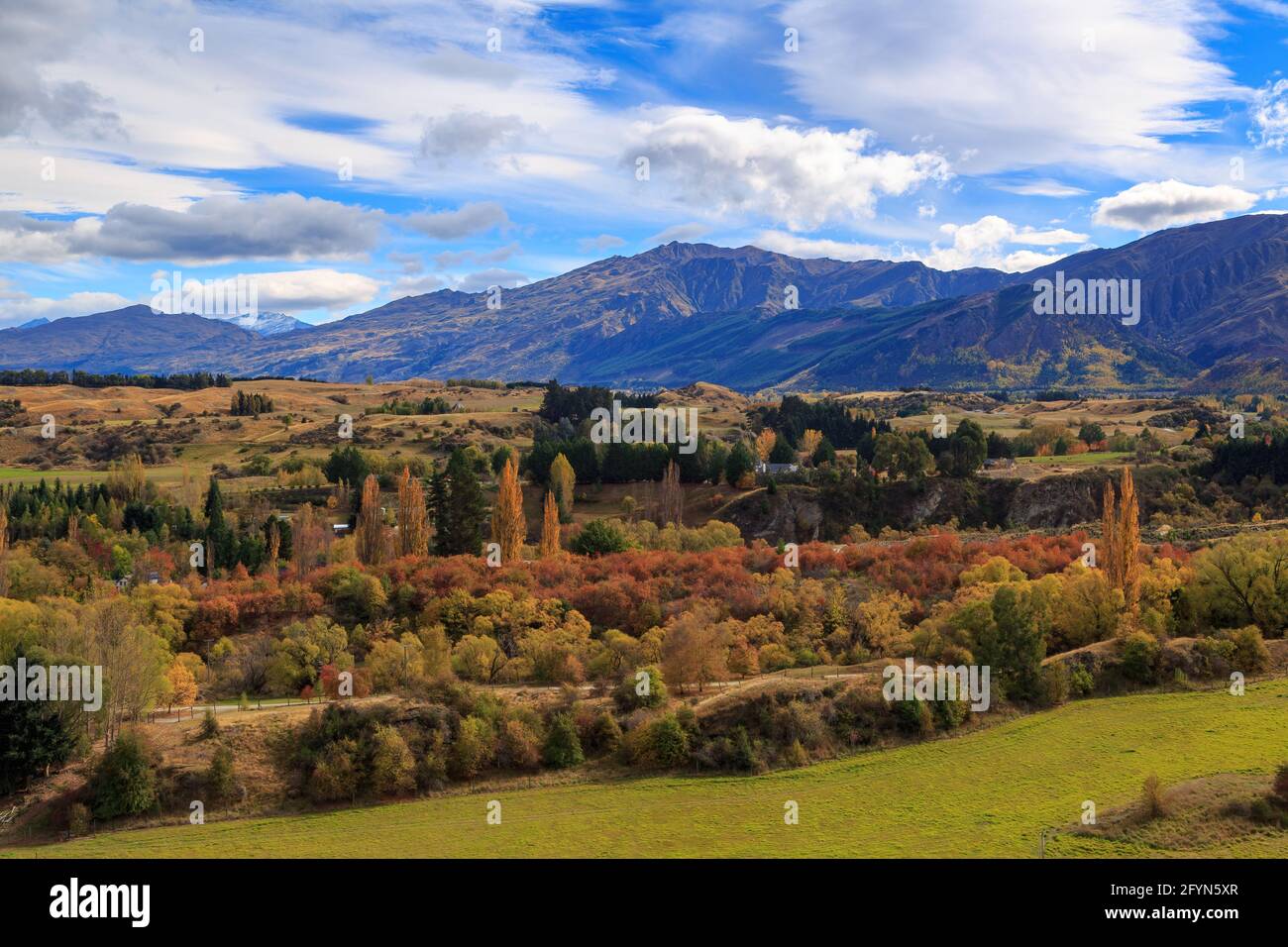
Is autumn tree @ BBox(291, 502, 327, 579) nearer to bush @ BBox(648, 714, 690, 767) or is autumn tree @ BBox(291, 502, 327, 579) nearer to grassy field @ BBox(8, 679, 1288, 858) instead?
grassy field @ BBox(8, 679, 1288, 858)

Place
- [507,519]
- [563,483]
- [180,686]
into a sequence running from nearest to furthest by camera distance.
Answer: [180,686], [507,519], [563,483]

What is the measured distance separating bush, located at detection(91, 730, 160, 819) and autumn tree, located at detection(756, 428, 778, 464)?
419 ft

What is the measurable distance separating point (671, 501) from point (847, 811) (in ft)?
287

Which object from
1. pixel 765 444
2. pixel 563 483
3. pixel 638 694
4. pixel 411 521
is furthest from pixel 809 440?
pixel 638 694

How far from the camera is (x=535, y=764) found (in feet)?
166

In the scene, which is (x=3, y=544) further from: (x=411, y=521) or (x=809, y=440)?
(x=809, y=440)

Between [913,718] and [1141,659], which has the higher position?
[1141,659]

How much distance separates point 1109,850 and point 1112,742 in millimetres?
15718

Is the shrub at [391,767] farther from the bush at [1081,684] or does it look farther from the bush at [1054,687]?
the bush at [1081,684]

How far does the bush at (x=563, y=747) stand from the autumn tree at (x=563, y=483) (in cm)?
7962

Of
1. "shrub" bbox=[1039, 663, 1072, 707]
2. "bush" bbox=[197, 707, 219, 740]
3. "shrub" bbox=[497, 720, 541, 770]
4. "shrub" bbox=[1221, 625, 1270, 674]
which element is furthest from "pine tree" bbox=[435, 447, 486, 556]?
"shrub" bbox=[1221, 625, 1270, 674]

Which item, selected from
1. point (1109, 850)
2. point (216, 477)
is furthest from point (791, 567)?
point (216, 477)

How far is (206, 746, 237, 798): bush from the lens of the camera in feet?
154

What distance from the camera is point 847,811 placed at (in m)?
45.8
